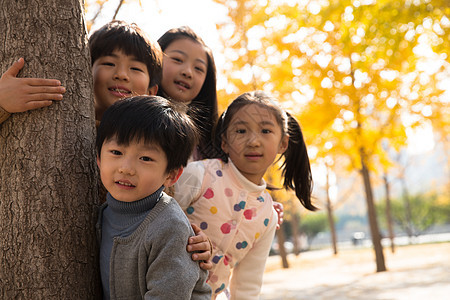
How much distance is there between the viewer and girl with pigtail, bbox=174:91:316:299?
7.66ft

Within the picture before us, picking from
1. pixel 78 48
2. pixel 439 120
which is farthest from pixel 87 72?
pixel 439 120

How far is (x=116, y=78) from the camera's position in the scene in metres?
2.14

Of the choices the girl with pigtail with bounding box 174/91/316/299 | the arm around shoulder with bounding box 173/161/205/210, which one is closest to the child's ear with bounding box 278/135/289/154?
the girl with pigtail with bounding box 174/91/316/299

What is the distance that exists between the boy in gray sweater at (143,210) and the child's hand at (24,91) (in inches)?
9.3

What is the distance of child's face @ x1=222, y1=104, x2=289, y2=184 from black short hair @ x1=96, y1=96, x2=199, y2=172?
0.74 m

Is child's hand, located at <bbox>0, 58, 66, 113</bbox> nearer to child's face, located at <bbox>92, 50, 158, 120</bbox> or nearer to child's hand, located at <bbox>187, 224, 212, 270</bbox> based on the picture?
child's face, located at <bbox>92, 50, 158, 120</bbox>

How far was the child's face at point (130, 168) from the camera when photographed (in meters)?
1.55

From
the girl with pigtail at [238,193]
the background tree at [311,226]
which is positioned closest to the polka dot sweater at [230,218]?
the girl with pigtail at [238,193]

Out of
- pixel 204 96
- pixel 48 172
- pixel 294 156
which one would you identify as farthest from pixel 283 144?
pixel 48 172

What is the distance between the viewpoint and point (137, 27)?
2332 millimetres

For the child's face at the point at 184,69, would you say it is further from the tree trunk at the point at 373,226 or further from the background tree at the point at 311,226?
the background tree at the point at 311,226

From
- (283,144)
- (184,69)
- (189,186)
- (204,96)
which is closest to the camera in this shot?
(189,186)

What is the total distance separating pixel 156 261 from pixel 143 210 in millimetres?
217

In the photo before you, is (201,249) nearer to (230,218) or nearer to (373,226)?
(230,218)
